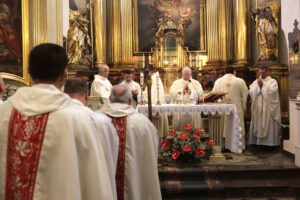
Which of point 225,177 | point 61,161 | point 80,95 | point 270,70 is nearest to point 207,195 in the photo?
point 225,177

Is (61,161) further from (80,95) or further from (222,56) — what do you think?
(222,56)

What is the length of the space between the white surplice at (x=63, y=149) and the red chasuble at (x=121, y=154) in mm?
1357

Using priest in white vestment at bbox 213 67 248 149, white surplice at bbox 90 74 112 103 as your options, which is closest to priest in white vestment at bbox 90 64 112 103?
white surplice at bbox 90 74 112 103

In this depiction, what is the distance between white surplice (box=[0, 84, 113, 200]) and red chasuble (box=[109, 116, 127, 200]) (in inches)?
53.4

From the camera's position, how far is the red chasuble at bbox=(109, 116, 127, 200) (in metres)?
3.03

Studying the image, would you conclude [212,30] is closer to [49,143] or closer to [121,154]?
[121,154]

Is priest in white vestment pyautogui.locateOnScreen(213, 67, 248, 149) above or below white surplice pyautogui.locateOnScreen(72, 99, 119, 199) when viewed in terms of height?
above

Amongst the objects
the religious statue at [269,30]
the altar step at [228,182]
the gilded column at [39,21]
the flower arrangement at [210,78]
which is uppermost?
the religious statue at [269,30]

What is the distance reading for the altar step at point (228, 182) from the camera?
4.93m

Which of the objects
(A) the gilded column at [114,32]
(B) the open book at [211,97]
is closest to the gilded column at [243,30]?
(A) the gilded column at [114,32]

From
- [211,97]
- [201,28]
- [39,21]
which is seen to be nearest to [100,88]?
[211,97]

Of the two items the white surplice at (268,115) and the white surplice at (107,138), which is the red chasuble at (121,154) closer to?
the white surplice at (107,138)

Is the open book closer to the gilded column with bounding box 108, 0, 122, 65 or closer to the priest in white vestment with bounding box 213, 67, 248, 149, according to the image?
the priest in white vestment with bounding box 213, 67, 248, 149

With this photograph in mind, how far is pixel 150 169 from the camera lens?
3092 mm
